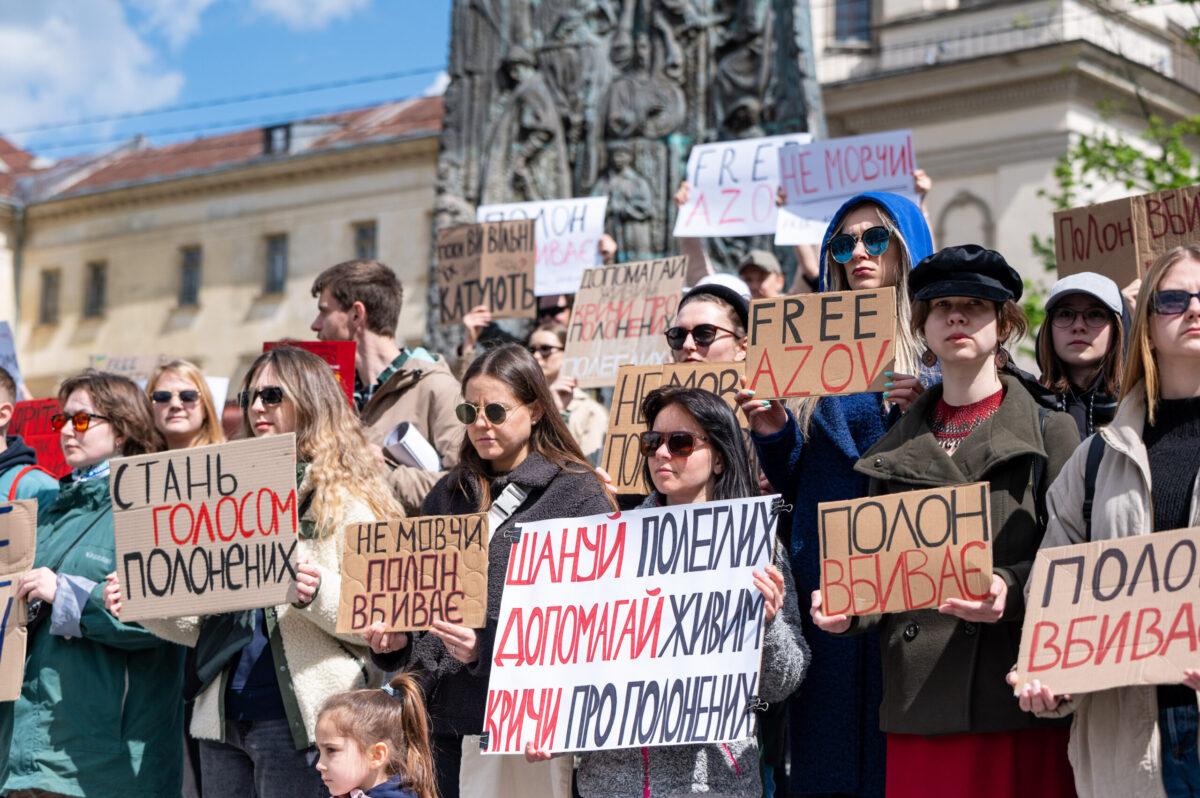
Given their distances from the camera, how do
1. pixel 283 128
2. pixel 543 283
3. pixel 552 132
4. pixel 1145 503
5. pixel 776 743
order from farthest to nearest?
pixel 283 128, pixel 552 132, pixel 543 283, pixel 776 743, pixel 1145 503

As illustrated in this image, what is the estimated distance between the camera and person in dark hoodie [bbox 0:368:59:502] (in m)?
6.59

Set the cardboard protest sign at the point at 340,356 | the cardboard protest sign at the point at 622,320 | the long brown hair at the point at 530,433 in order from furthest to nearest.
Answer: the cardboard protest sign at the point at 622,320 → the cardboard protest sign at the point at 340,356 → the long brown hair at the point at 530,433

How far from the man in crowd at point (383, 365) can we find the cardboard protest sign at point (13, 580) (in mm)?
1252

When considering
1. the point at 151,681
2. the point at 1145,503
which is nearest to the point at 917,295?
the point at 1145,503

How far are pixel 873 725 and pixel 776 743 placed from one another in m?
0.38

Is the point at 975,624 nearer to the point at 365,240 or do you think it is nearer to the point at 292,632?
the point at 292,632

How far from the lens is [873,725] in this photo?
4.99m

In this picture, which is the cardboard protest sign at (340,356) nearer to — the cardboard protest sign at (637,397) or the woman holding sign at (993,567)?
the cardboard protest sign at (637,397)

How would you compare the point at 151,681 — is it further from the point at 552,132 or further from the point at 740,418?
the point at 552,132

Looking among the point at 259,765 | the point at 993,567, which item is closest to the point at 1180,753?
the point at 993,567

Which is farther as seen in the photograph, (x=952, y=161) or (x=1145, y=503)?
(x=952, y=161)

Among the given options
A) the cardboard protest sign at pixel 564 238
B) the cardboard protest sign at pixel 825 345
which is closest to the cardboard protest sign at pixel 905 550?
the cardboard protest sign at pixel 825 345

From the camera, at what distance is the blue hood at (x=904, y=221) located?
5438mm

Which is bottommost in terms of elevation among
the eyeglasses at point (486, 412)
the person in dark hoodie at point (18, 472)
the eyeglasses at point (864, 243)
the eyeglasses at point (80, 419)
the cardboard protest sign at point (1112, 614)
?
the cardboard protest sign at point (1112, 614)
